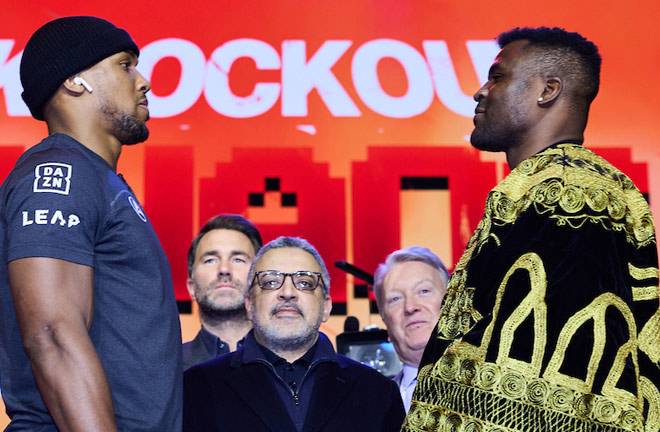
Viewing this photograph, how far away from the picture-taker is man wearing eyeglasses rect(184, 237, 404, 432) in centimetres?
229

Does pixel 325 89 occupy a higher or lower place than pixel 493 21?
lower

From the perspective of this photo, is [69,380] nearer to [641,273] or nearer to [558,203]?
[558,203]

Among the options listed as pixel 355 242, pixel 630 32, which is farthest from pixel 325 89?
pixel 630 32

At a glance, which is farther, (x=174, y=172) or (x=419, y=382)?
(x=174, y=172)

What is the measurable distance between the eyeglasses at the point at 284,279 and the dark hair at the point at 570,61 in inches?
45.8

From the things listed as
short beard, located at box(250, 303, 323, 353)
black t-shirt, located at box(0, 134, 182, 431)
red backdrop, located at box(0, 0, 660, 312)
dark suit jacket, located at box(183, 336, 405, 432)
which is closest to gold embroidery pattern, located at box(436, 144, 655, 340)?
black t-shirt, located at box(0, 134, 182, 431)

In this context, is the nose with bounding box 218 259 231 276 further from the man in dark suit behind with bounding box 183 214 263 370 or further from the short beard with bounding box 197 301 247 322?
the short beard with bounding box 197 301 247 322

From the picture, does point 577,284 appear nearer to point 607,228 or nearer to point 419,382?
point 607,228

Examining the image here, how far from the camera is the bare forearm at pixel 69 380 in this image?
4.47 feet

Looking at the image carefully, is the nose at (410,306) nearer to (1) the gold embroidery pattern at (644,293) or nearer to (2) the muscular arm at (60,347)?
(1) the gold embroidery pattern at (644,293)

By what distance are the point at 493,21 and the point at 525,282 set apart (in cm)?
373

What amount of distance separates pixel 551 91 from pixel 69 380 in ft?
3.94

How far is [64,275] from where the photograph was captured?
4.63 feet

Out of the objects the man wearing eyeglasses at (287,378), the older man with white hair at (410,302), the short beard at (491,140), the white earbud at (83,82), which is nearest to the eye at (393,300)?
the older man with white hair at (410,302)
